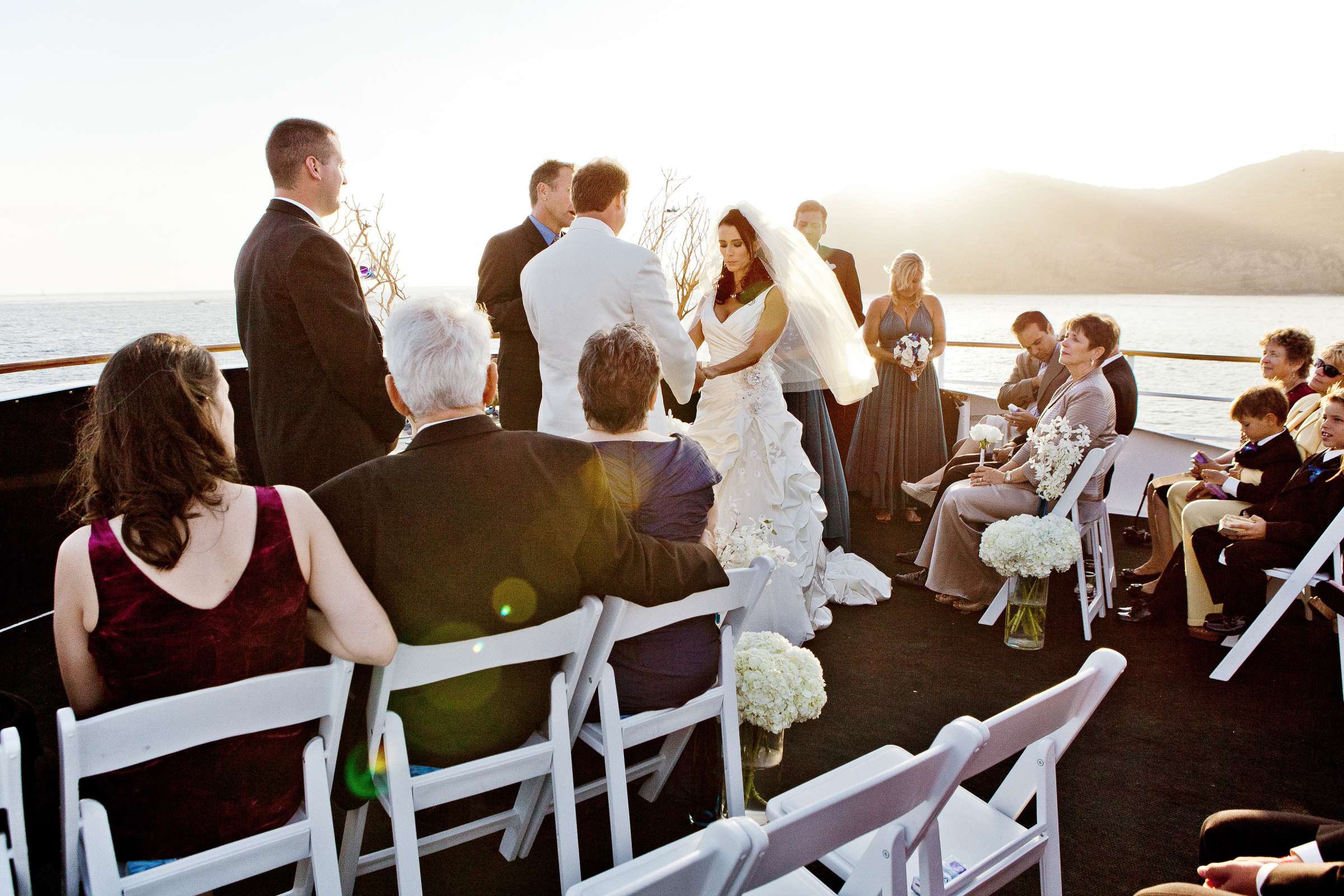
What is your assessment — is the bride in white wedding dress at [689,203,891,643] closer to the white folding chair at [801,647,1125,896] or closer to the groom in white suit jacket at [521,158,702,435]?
the groom in white suit jacket at [521,158,702,435]

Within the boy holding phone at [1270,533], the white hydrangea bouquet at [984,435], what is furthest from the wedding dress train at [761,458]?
the boy holding phone at [1270,533]

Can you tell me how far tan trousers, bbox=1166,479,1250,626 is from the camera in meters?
3.60

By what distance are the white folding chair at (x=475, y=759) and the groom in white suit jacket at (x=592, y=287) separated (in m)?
1.37

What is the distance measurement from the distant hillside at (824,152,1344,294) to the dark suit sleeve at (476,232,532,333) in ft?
182

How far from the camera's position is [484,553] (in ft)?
4.98

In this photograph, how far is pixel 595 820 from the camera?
2.26m

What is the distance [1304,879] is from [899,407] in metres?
4.48

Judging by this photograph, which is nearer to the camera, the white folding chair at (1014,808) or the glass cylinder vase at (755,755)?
the white folding chair at (1014,808)

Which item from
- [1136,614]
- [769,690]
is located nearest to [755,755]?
[769,690]

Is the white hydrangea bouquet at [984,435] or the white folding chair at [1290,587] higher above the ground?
the white hydrangea bouquet at [984,435]

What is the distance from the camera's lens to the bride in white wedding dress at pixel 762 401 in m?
3.80

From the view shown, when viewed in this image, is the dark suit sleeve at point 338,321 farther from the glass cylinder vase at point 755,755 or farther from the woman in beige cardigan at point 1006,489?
the woman in beige cardigan at point 1006,489

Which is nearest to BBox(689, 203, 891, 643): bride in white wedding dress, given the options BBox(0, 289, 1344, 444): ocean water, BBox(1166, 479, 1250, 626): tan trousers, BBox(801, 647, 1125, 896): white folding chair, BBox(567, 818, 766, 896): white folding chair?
BBox(1166, 479, 1250, 626): tan trousers

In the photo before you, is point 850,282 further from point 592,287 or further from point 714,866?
point 714,866
